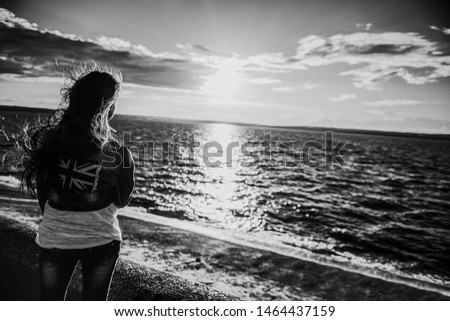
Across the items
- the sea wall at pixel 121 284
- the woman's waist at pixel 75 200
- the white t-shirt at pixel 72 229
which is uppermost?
the woman's waist at pixel 75 200

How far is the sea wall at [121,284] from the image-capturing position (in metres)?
4.07

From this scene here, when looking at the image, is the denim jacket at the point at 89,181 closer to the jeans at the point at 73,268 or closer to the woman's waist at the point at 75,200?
the woman's waist at the point at 75,200

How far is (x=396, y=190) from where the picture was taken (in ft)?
75.3

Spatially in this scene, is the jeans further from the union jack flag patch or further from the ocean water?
the ocean water

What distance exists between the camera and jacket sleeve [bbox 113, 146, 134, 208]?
208cm

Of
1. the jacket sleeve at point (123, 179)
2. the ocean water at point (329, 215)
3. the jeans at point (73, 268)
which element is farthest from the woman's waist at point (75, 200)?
the ocean water at point (329, 215)

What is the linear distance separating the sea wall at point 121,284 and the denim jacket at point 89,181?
8.19 feet

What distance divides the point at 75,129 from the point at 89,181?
0.36 meters

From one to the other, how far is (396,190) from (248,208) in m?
13.8

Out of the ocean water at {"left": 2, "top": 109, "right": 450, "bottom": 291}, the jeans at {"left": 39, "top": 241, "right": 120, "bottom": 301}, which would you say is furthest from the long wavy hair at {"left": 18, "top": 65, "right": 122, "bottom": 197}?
the ocean water at {"left": 2, "top": 109, "right": 450, "bottom": 291}

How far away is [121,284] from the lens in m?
4.29

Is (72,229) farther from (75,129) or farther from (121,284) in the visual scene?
(121,284)

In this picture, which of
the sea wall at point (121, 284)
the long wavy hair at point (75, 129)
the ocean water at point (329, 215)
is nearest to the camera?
the long wavy hair at point (75, 129)

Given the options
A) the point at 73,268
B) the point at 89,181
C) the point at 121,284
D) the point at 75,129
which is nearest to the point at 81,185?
the point at 89,181
